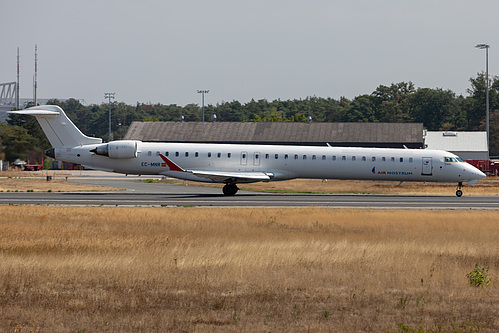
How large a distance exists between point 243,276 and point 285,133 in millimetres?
72190

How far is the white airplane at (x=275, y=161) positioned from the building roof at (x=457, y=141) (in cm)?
5653

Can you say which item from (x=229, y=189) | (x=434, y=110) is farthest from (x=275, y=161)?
(x=434, y=110)

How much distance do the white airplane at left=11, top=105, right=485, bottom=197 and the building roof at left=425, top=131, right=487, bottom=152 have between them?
56.5 m

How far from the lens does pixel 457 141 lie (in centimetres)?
9900

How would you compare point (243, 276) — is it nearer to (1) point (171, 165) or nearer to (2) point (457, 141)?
(1) point (171, 165)

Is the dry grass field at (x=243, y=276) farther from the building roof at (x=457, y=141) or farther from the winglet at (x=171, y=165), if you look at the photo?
the building roof at (x=457, y=141)

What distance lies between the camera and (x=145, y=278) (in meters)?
14.2

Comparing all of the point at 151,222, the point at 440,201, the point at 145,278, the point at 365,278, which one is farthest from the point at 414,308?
the point at 440,201

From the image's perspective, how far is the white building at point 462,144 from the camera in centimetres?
9531

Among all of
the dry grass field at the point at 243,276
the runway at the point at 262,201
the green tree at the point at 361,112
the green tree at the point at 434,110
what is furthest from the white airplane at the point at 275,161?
the green tree at the point at 434,110

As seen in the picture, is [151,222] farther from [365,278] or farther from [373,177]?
[373,177]

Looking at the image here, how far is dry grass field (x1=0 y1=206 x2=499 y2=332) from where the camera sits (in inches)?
433

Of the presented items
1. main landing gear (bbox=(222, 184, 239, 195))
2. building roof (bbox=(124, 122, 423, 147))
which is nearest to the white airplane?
main landing gear (bbox=(222, 184, 239, 195))

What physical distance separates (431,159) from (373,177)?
3.91 metres
